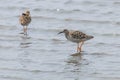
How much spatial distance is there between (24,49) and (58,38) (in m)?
1.46

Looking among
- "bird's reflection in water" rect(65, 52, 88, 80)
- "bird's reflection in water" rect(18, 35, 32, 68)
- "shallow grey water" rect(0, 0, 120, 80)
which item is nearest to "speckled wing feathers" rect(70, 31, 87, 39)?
"shallow grey water" rect(0, 0, 120, 80)

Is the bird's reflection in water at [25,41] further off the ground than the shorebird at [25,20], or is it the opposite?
the shorebird at [25,20]

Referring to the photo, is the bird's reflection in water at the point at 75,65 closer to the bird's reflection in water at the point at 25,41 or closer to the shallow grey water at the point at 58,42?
the shallow grey water at the point at 58,42

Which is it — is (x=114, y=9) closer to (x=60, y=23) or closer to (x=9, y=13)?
(x=60, y=23)

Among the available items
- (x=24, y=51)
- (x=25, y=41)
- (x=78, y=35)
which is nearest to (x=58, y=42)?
(x=25, y=41)

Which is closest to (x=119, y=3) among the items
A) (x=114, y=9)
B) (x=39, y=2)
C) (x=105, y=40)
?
(x=114, y=9)

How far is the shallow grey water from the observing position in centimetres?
1199

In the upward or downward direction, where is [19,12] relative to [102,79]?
upward

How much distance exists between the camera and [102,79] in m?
11.4

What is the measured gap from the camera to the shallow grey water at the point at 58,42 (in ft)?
39.3

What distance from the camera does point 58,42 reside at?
14719 mm

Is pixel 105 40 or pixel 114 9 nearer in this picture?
pixel 105 40

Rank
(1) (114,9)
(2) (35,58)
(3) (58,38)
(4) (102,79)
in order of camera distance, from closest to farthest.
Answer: (4) (102,79) < (2) (35,58) < (3) (58,38) < (1) (114,9)

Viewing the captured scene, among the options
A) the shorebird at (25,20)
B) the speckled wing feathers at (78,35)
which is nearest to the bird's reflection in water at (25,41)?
the shorebird at (25,20)
